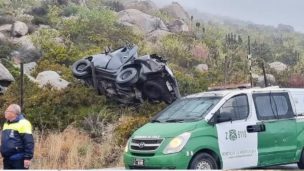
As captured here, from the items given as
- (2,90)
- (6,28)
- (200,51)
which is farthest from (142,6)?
(2,90)

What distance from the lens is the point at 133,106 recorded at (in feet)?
71.6

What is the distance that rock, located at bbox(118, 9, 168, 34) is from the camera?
55281 mm

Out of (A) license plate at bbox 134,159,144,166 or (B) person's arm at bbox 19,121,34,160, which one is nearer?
(B) person's arm at bbox 19,121,34,160

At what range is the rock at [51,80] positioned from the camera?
24825 mm

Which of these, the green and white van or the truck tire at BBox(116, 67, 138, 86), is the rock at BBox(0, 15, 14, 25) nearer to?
the truck tire at BBox(116, 67, 138, 86)

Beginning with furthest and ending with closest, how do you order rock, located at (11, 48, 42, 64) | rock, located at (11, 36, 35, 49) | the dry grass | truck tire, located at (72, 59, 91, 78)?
rock, located at (11, 36, 35, 49) < rock, located at (11, 48, 42, 64) < truck tire, located at (72, 59, 91, 78) < the dry grass

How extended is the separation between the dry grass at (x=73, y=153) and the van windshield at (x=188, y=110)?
2957mm

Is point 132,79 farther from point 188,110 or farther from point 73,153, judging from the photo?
point 188,110

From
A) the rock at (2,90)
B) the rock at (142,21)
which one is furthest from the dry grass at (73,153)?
the rock at (142,21)

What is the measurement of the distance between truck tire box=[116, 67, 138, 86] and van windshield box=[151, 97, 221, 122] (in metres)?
Answer: 8.92

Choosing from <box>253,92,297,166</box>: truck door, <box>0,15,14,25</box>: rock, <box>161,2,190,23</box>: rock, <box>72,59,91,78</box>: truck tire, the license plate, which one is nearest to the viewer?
the license plate

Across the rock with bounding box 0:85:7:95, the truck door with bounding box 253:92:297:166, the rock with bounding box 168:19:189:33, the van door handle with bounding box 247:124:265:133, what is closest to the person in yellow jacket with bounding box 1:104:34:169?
the van door handle with bounding box 247:124:265:133

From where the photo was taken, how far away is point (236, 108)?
12.0m

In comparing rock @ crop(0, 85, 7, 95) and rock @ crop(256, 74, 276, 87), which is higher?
rock @ crop(256, 74, 276, 87)
